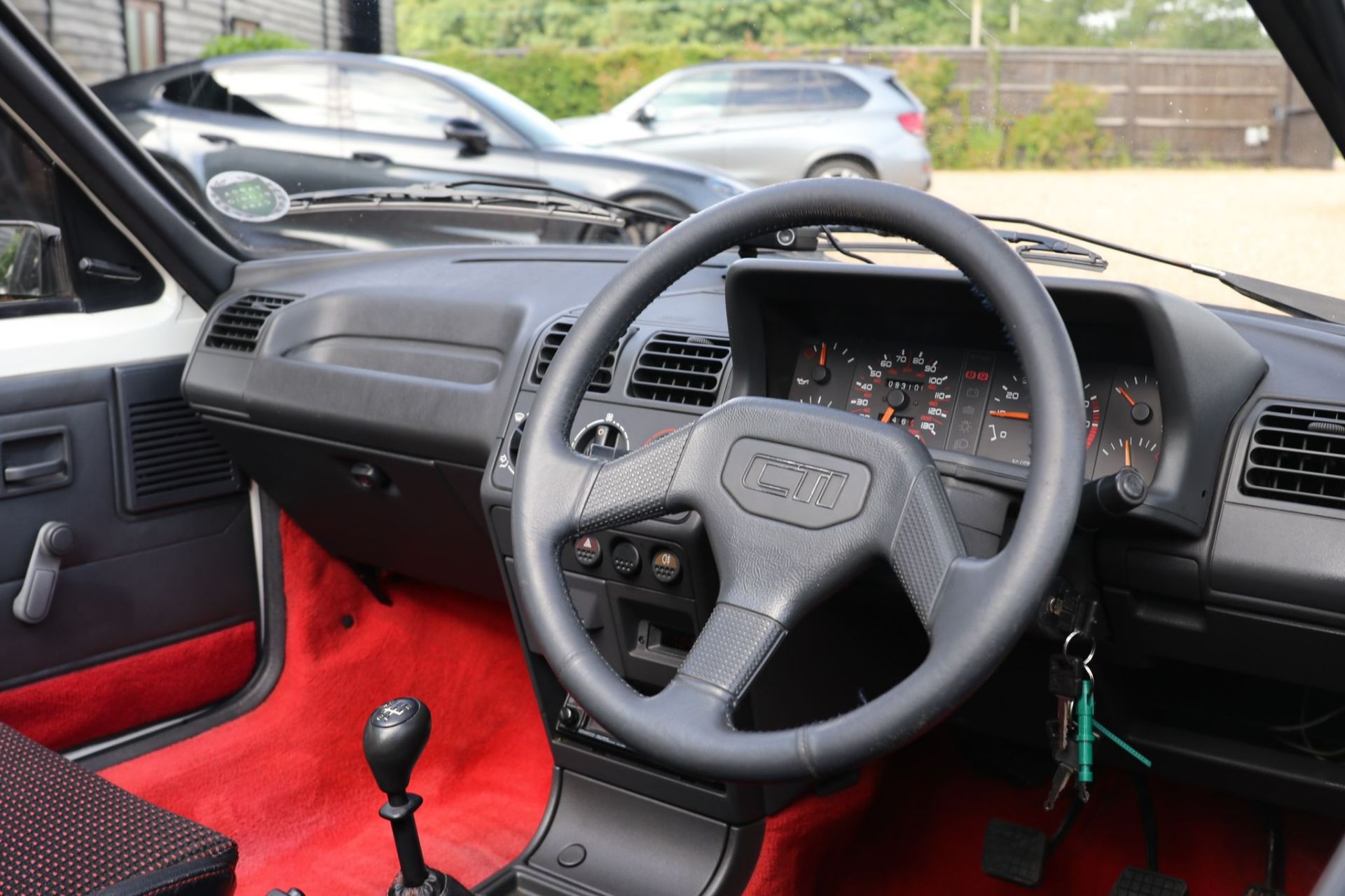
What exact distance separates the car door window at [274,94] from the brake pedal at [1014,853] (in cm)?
180

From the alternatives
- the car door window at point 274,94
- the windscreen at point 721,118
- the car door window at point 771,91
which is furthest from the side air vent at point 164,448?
the car door window at point 771,91

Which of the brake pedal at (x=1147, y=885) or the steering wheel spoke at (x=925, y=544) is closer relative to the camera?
the steering wheel spoke at (x=925, y=544)

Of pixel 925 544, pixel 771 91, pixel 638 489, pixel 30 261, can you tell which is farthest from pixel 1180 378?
pixel 30 261

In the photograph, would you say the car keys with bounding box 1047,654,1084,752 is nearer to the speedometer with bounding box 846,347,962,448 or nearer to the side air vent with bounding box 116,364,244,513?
the speedometer with bounding box 846,347,962,448

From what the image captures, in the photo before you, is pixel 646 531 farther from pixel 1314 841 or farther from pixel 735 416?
pixel 1314 841

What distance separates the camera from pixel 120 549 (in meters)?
2.19

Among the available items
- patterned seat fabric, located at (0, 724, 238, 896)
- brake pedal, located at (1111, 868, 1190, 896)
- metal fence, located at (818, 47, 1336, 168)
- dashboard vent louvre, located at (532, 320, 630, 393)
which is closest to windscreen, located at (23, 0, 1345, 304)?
metal fence, located at (818, 47, 1336, 168)

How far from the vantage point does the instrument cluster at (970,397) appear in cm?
136

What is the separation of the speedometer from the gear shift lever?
71cm

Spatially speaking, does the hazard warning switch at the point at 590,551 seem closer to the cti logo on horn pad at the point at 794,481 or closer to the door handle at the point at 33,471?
the cti logo on horn pad at the point at 794,481

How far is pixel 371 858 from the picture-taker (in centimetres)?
213

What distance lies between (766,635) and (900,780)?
124 cm

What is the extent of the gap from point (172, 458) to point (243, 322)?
298 mm

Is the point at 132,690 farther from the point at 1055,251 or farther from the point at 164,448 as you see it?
the point at 1055,251
